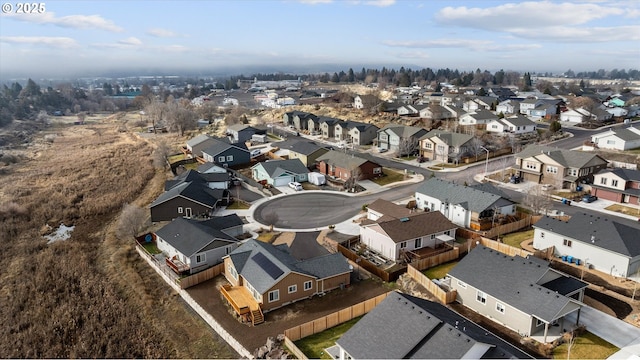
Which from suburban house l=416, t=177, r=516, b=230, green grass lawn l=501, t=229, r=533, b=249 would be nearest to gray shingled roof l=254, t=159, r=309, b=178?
suburban house l=416, t=177, r=516, b=230

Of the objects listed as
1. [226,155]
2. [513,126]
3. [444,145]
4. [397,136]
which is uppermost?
[513,126]

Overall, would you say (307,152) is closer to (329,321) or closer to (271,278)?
(271,278)

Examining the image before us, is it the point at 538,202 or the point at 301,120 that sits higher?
the point at 301,120

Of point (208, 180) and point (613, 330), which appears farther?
point (208, 180)

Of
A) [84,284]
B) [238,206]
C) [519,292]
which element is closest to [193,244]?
[84,284]

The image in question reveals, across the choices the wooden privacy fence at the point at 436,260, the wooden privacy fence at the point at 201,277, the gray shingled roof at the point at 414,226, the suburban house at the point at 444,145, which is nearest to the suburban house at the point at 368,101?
the suburban house at the point at 444,145

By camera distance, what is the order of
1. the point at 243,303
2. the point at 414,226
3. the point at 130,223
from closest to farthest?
the point at 243,303, the point at 414,226, the point at 130,223

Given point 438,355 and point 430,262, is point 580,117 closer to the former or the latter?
point 430,262

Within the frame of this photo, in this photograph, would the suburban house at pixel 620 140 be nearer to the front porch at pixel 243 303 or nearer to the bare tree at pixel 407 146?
the bare tree at pixel 407 146
